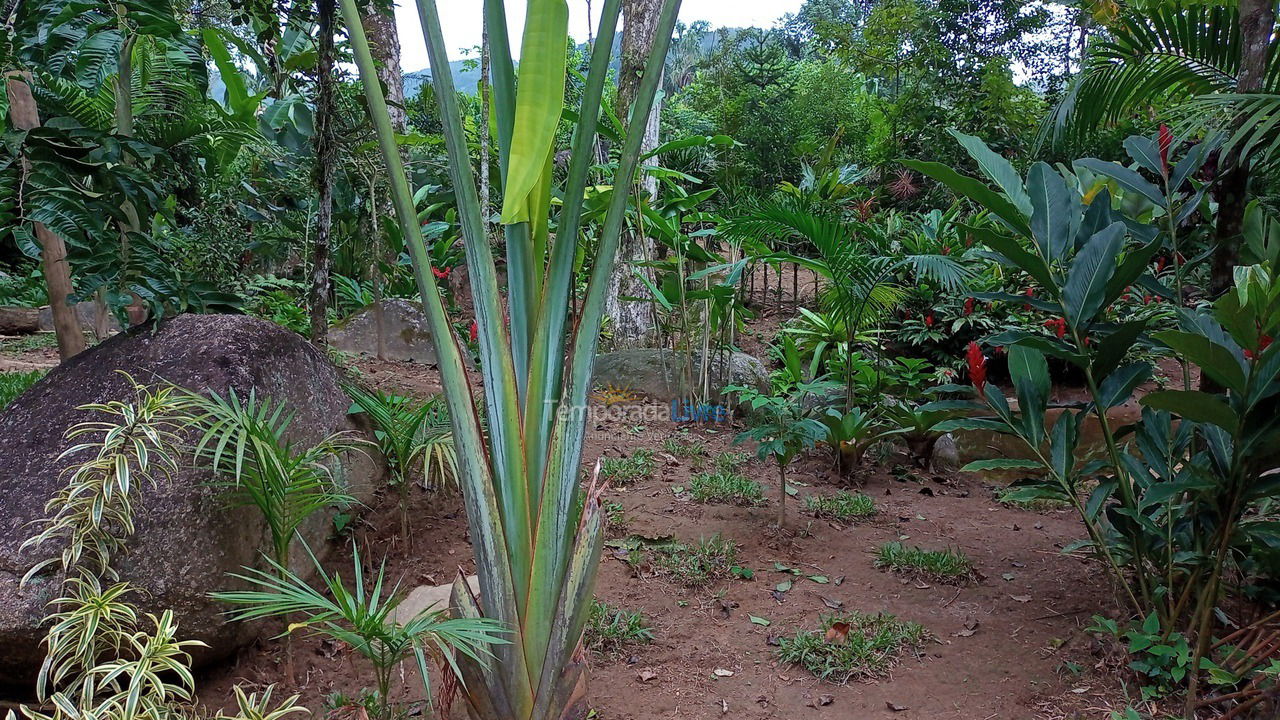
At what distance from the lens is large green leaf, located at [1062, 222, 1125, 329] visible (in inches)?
85.3

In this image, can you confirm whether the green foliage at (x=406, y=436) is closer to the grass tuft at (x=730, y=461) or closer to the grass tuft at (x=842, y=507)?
the grass tuft at (x=730, y=461)

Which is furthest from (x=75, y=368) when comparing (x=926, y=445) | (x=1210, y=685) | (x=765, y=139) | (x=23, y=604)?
(x=765, y=139)

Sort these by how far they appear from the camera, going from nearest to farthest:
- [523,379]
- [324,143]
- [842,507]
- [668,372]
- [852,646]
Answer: [523,379]
[852,646]
[324,143]
[842,507]
[668,372]

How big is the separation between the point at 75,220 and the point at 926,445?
4.37 meters

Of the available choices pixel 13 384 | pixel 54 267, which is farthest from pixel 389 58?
pixel 54 267

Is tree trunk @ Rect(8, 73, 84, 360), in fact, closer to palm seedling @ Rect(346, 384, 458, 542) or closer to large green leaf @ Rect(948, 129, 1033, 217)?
palm seedling @ Rect(346, 384, 458, 542)

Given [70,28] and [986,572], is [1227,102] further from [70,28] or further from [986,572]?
[70,28]

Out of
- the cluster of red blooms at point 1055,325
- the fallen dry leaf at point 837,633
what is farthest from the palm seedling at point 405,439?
the cluster of red blooms at point 1055,325

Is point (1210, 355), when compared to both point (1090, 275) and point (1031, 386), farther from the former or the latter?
point (1031, 386)

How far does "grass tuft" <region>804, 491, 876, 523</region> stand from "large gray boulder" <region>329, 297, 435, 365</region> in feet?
12.6

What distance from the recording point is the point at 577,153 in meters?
1.71

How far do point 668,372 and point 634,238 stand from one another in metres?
1.07

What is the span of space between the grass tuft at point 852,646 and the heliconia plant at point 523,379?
3.50ft

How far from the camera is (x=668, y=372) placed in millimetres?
5738
